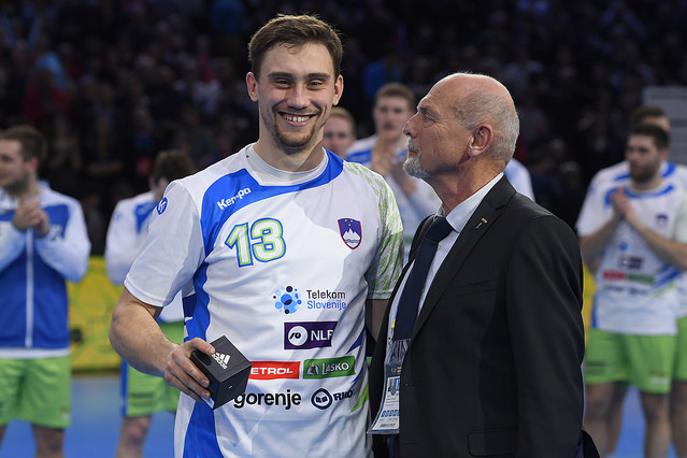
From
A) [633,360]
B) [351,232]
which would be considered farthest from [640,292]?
[351,232]

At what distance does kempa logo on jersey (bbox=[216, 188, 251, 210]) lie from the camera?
10.9ft

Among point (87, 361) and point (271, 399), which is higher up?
point (271, 399)

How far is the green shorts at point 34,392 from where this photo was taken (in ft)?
22.5

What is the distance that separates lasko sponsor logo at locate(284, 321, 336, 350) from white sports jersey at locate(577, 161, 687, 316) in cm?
489

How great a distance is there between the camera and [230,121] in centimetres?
1310

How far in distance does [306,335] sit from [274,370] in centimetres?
15

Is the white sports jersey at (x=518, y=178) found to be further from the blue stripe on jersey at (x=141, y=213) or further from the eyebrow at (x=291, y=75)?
the eyebrow at (x=291, y=75)

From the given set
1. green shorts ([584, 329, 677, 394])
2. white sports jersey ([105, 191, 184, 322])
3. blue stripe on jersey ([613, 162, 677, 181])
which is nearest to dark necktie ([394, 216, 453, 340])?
white sports jersey ([105, 191, 184, 322])

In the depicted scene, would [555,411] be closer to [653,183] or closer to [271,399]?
[271,399]

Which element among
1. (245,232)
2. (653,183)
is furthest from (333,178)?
(653,183)

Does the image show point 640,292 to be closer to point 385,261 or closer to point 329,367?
point 385,261

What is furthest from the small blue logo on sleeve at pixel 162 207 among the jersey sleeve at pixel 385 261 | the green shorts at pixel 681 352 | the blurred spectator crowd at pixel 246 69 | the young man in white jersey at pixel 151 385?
the blurred spectator crowd at pixel 246 69

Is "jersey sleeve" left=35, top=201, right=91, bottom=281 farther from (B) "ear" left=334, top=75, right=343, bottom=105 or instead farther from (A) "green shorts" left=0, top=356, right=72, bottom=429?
(B) "ear" left=334, top=75, right=343, bottom=105

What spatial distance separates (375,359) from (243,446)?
19.2 inches
